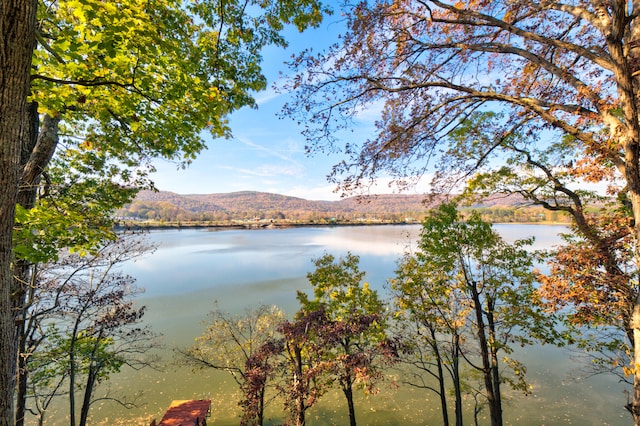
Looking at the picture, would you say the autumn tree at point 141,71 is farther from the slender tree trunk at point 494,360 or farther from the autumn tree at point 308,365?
the slender tree trunk at point 494,360

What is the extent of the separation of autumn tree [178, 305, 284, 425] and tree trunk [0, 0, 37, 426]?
20.8 ft

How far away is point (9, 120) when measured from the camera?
1514 millimetres

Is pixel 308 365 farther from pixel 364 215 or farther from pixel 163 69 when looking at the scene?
pixel 364 215

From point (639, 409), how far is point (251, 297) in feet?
70.0

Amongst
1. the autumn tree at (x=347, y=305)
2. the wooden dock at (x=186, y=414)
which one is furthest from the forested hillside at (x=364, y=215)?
the wooden dock at (x=186, y=414)

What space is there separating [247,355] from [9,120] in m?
12.2

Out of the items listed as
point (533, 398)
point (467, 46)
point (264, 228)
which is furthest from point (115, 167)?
point (264, 228)

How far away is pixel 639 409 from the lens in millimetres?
3340

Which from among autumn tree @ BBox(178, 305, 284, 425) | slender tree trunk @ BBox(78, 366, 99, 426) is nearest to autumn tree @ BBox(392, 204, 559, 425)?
autumn tree @ BBox(178, 305, 284, 425)

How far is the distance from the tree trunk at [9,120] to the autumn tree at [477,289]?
8696 mm

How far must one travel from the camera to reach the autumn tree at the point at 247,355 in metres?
7.15

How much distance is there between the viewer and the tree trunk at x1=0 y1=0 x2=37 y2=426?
1456mm

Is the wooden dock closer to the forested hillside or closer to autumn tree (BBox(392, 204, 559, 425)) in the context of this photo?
the forested hillside

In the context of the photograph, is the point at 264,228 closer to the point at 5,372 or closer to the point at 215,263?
the point at 215,263
